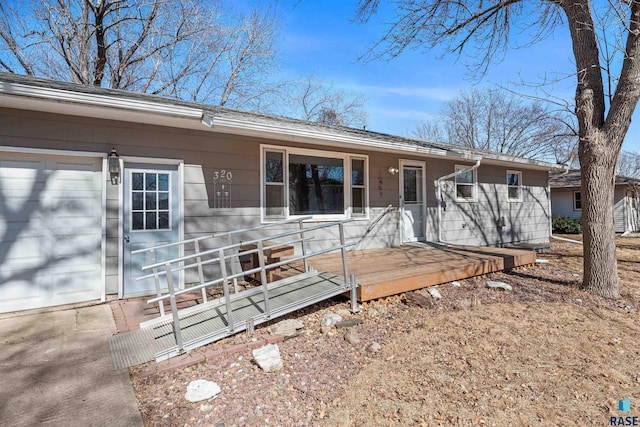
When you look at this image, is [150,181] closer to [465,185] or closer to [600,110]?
[600,110]

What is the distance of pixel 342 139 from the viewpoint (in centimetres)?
567

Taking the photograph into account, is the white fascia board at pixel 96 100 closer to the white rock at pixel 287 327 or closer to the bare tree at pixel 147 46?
the white rock at pixel 287 327

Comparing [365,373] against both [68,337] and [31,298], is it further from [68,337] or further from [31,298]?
[31,298]

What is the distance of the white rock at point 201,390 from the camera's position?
92.4 inches

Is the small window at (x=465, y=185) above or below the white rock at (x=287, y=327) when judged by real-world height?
above

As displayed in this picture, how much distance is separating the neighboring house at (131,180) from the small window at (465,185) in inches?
83.0

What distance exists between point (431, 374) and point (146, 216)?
4.17 metres

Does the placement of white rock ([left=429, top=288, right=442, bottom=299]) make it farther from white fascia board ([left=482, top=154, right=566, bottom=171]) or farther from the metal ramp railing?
white fascia board ([left=482, top=154, right=566, bottom=171])

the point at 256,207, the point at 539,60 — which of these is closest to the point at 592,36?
the point at 539,60

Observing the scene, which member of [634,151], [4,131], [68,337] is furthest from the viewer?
[634,151]

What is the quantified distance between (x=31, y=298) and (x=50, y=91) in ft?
8.35

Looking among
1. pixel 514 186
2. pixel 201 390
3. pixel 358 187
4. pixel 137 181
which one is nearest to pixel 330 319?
pixel 201 390

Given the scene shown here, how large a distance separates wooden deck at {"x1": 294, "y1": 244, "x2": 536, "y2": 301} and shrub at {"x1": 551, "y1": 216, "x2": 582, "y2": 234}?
38.4 feet

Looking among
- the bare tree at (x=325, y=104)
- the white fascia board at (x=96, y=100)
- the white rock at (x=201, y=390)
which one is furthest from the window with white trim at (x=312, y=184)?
the bare tree at (x=325, y=104)
